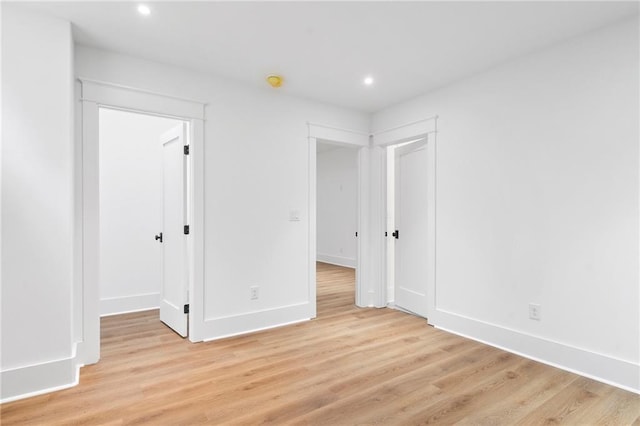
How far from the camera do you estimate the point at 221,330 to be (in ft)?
10.8

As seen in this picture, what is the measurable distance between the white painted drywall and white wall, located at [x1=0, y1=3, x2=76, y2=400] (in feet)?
1.80

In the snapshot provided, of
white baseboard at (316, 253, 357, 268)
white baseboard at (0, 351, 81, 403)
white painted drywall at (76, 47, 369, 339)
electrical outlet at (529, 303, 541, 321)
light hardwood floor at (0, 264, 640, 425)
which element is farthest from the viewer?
white baseboard at (316, 253, 357, 268)

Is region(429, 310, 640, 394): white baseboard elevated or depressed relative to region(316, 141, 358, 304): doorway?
depressed

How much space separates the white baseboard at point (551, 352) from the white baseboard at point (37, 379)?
3217 mm

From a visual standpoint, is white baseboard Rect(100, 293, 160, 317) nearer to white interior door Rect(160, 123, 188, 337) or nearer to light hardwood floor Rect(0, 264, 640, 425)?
white interior door Rect(160, 123, 188, 337)

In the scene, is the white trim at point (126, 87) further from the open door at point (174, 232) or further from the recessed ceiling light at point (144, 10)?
the recessed ceiling light at point (144, 10)

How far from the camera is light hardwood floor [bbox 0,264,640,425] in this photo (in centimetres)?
201

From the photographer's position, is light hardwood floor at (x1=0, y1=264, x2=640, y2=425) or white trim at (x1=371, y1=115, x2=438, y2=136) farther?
white trim at (x1=371, y1=115, x2=438, y2=136)

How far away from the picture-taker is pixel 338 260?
26.7 ft

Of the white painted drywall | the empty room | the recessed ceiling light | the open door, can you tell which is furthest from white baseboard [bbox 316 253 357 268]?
the recessed ceiling light

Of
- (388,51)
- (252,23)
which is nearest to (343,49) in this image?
(388,51)

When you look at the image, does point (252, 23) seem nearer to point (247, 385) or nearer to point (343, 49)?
point (343, 49)

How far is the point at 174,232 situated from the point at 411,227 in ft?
8.78

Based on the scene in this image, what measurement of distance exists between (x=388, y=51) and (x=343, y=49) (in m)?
0.38
